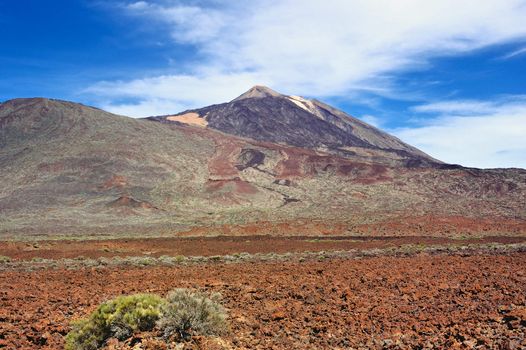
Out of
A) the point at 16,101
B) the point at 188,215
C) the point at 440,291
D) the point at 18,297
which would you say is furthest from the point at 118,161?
the point at 440,291

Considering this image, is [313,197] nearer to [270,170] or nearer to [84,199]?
[270,170]

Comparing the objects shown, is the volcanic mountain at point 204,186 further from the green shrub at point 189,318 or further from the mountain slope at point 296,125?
the green shrub at point 189,318

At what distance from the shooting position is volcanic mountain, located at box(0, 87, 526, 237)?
48.8 meters

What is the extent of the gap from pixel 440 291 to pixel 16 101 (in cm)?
11245

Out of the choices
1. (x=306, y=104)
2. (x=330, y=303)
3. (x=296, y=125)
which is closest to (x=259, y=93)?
(x=306, y=104)

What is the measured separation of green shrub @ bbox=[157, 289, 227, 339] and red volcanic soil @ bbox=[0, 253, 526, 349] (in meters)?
0.39

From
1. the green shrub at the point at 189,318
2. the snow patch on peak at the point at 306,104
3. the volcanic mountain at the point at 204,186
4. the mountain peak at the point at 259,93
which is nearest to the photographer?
the green shrub at the point at 189,318

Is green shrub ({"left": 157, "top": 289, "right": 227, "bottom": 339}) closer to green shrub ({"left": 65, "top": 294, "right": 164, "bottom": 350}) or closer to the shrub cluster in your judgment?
the shrub cluster

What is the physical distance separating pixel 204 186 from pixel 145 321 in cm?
6339

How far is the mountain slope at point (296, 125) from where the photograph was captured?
122m

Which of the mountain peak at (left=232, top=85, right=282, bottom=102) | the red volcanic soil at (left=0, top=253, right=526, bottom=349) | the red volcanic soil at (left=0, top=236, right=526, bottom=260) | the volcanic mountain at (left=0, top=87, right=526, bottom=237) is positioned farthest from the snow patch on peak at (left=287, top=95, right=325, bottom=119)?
the red volcanic soil at (left=0, top=253, right=526, bottom=349)

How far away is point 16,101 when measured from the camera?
341ft

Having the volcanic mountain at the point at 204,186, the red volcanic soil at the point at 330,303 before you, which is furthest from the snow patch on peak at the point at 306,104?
the red volcanic soil at the point at 330,303

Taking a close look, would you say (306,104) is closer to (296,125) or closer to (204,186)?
(296,125)
